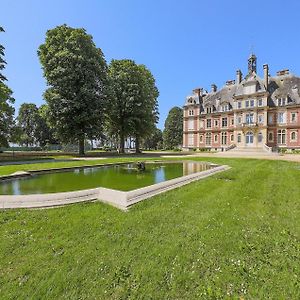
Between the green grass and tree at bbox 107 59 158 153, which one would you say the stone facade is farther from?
the green grass

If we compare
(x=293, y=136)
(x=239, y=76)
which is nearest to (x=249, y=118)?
(x=293, y=136)

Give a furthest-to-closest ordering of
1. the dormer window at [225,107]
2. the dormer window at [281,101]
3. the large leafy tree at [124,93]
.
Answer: the dormer window at [225,107], the dormer window at [281,101], the large leafy tree at [124,93]

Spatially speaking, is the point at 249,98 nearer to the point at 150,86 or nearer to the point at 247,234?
the point at 150,86

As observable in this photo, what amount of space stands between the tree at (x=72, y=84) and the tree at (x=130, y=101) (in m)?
5.90

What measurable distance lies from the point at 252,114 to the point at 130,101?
25323mm

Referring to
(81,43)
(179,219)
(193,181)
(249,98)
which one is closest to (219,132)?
(249,98)

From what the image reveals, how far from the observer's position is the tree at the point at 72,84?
2561cm

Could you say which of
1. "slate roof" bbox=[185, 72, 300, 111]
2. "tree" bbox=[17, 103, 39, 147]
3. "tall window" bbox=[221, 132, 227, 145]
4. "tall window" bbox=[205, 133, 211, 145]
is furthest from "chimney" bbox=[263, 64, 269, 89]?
"tree" bbox=[17, 103, 39, 147]

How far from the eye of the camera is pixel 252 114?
44.0m

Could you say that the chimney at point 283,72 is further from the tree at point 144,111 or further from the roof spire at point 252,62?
the tree at point 144,111

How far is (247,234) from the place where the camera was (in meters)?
4.27

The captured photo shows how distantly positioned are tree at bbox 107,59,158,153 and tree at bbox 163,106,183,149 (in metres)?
32.1

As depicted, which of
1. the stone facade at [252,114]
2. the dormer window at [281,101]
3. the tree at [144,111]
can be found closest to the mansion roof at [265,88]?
the stone facade at [252,114]

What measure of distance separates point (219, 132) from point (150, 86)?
20200 millimetres
